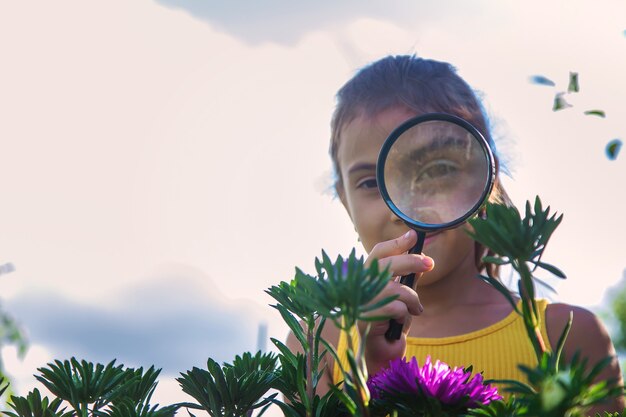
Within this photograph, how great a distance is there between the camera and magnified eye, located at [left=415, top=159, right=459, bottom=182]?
1.61 meters

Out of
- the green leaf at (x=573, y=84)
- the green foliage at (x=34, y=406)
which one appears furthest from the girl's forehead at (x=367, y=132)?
the green foliage at (x=34, y=406)

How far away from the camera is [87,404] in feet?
1.98

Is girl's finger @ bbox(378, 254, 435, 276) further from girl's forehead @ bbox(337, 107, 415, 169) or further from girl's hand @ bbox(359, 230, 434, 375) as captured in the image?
girl's forehead @ bbox(337, 107, 415, 169)

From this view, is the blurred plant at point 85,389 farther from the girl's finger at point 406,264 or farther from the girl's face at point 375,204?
the girl's face at point 375,204

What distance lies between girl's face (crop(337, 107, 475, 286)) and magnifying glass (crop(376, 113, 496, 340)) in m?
0.61

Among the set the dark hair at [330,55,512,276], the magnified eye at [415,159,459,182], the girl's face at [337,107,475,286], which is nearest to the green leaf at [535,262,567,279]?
the magnified eye at [415,159,459,182]

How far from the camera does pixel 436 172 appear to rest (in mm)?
1732

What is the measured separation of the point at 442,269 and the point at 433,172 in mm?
737

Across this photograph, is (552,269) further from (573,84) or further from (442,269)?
(442,269)

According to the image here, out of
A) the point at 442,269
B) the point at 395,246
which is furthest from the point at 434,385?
the point at 442,269

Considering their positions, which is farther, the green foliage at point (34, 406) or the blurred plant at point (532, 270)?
the green foliage at point (34, 406)

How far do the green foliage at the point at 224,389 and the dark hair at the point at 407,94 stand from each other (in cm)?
212

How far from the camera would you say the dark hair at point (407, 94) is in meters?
2.77

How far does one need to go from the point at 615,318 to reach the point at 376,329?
1643 centimetres
